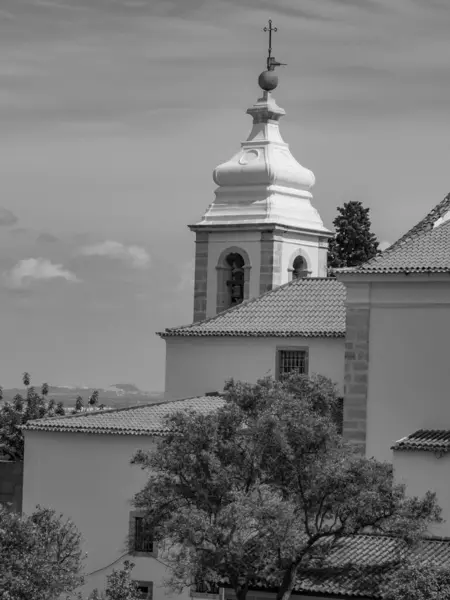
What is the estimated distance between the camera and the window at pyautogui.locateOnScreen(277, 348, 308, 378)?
4441cm

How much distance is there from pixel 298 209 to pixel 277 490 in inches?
932

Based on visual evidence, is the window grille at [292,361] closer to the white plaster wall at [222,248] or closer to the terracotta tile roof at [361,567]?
the white plaster wall at [222,248]

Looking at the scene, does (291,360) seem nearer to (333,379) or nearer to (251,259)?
(333,379)

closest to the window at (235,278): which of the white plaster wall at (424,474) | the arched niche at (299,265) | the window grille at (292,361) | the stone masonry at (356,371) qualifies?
the arched niche at (299,265)

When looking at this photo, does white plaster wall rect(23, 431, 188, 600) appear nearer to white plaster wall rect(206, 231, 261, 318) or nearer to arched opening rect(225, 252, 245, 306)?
white plaster wall rect(206, 231, 261, 318)

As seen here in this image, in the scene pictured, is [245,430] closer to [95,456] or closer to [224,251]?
[95,456]

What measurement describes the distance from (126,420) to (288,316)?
5.13m

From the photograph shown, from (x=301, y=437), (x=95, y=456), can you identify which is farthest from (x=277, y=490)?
(x=95, y=456)

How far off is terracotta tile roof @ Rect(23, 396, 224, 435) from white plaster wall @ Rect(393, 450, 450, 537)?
6.09m

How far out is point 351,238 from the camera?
58156mm

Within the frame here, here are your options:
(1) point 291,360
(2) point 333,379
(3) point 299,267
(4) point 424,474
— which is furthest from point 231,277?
(4) point 424,474

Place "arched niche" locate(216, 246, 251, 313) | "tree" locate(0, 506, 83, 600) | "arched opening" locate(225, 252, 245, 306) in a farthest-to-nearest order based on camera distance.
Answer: "arched opening" locate(225, 252, 245, 306) → "arched niche" locate(216, 246, 251, 313) → "tree" locate(0, 506, 83, 600)

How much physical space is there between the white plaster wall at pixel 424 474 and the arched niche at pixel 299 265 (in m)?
17.7

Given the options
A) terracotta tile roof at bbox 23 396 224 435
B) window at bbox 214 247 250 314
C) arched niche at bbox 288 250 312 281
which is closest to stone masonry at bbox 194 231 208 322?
window at bbox 214 247 250 314
